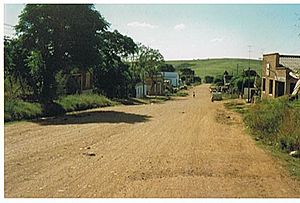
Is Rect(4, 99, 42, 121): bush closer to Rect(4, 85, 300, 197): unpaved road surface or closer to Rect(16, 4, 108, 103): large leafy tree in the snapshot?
Rect(16, 4, 108, 103): large leafy tree

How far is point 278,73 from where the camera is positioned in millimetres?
30469

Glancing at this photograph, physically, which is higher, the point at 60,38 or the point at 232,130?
the point at 60,38

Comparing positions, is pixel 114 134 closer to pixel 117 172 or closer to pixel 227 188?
pixel 117 172

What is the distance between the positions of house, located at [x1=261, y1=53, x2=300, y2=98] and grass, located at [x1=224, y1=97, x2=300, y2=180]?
38.2 ft

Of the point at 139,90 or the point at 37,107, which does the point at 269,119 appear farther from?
the point at 139,90

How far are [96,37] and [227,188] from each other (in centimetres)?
1617

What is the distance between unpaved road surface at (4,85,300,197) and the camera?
7406 mm

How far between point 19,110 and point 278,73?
57.9ft

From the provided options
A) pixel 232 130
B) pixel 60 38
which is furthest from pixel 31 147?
pixel 60 38

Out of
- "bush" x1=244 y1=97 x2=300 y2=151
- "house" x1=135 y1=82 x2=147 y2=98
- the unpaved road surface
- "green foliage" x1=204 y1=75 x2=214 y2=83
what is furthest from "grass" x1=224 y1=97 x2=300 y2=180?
"green foliage" x1=204 y1=75 x2=214 y2=83

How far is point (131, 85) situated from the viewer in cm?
4938

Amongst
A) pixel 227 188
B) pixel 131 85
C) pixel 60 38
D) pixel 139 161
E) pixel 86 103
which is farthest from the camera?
pixel 131 85

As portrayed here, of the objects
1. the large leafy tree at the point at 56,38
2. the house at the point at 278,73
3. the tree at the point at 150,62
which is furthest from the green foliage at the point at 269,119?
the tree at the point at 150,62

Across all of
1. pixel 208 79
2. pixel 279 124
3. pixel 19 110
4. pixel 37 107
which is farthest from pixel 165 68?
pixel 279 124
